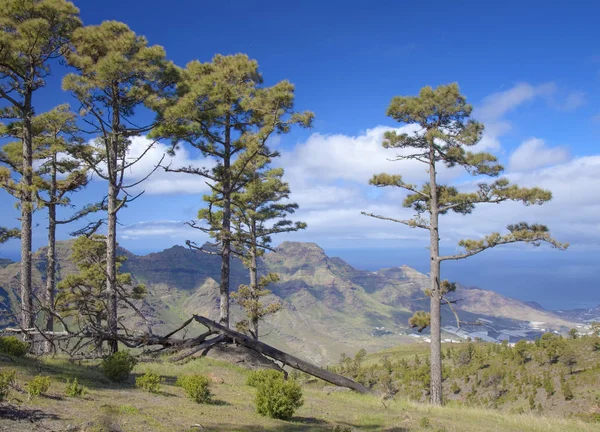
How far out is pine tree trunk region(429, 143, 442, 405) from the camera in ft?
59.7

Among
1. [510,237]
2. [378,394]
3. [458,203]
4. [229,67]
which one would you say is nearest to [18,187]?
[229,67]

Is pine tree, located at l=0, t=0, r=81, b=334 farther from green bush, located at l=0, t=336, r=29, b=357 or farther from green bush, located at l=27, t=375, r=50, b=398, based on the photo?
green bush, located at l=27, t=375, r=50, b=398

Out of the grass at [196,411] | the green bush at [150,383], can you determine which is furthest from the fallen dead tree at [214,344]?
the green bush at [150,383]

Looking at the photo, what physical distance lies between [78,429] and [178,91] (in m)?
14.3

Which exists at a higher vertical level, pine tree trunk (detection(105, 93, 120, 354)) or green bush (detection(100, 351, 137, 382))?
pine tree trunk (detection(105, 93, 120, 354))

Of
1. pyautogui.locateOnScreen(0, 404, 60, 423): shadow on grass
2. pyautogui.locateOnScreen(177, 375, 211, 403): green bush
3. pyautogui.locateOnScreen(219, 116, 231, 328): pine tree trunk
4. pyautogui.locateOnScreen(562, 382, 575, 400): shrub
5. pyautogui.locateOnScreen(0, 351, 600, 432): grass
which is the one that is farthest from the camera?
pyautogui.locateOnScreen(562, 382, 575, 400): shrub

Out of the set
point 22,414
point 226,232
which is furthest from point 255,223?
point 22,414

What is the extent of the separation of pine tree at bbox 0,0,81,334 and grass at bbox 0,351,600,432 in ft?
20.1

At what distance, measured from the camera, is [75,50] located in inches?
642

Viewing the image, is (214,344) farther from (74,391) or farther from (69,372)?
(74,391)

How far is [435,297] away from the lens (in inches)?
731

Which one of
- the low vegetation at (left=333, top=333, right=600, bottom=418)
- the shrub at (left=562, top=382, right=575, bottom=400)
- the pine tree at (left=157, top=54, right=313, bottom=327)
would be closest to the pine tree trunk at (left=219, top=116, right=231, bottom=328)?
the pine tree at (left=157, top=54, right=313, bottom=327)

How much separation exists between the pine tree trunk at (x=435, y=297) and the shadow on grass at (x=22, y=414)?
50.7 ft

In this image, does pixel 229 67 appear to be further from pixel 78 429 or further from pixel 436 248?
pixel 78 429
